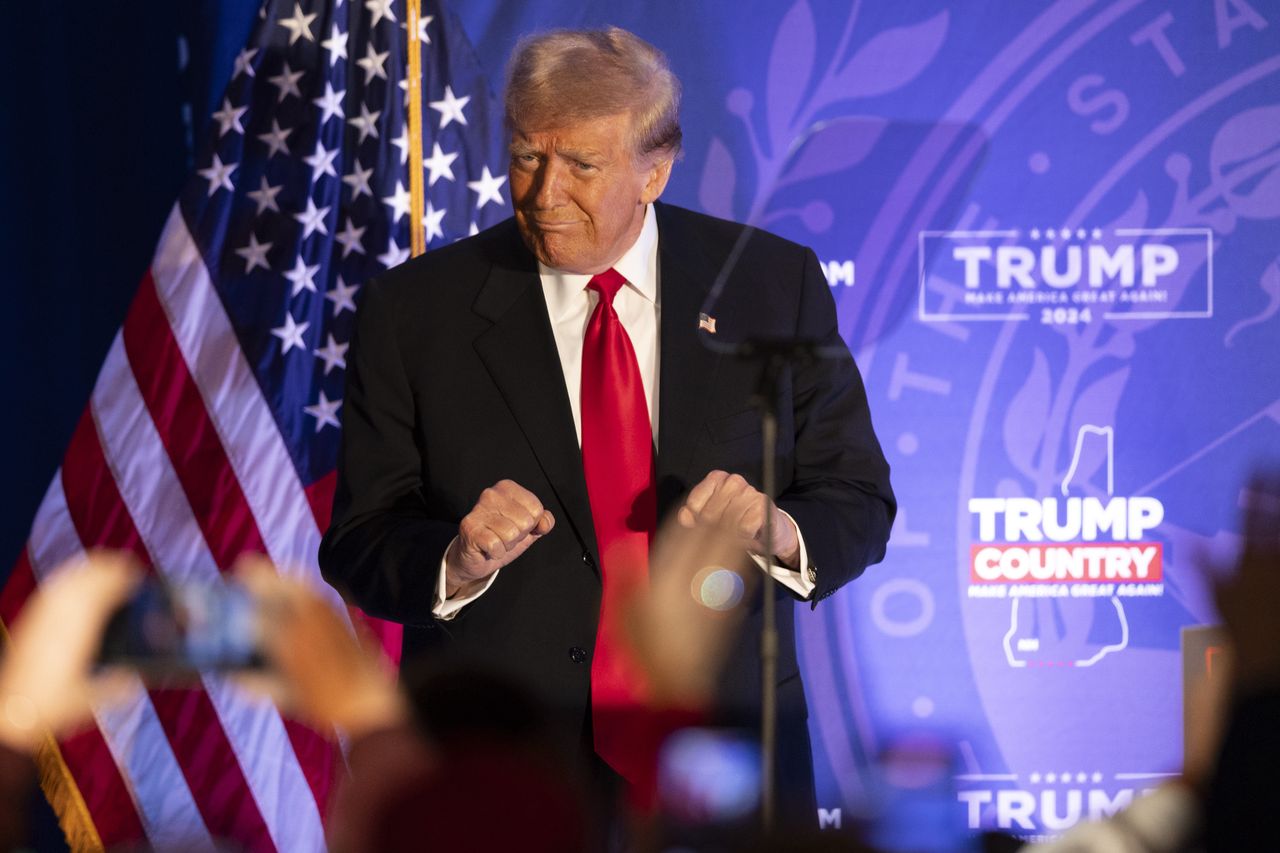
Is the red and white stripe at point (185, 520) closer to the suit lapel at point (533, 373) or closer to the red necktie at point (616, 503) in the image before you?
the suit lapel at point (533, 373)

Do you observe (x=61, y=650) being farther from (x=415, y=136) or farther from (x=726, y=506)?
(x=415, y=136)

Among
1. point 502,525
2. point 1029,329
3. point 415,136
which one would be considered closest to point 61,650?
point 502,525

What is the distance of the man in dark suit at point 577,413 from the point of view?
206 cm

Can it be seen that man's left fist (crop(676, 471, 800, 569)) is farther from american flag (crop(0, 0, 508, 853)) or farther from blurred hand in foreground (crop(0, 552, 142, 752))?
american flag (crop(0, 0, 508, 853))

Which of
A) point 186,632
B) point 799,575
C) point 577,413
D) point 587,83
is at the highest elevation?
→ point 587,83

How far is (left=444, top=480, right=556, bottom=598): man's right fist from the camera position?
1750mm

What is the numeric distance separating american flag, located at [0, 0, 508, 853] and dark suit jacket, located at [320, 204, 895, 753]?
115 cm

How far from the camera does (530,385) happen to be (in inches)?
83.5

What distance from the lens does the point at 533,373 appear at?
2.13 m

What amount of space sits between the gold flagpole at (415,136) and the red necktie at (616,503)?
4.17ft

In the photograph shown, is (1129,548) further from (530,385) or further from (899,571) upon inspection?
(530,385)

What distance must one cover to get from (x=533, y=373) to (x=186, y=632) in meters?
0.70

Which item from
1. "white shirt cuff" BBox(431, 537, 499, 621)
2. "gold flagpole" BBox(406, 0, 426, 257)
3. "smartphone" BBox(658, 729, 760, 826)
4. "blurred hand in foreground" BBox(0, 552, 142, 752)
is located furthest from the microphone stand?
"gold flagpole" BBox(406, 0, 426, 257)

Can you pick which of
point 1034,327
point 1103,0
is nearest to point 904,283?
point 1034,327
